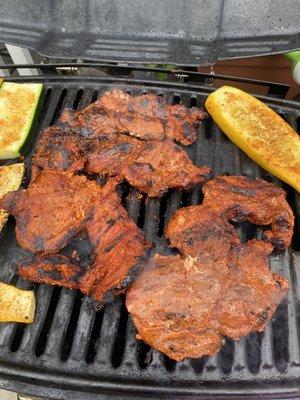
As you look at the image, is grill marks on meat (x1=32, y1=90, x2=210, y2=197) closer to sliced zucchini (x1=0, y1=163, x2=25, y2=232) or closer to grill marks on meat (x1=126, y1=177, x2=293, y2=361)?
sliced zucchini (x1=0, y1=163, x2=25, y2=232)

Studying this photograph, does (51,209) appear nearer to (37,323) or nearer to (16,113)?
(37,323)

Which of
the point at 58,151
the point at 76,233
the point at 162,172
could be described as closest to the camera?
the point at 76,233

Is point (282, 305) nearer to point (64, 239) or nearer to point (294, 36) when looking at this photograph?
point (64, 239)

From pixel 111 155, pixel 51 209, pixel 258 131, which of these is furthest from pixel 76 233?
pixel 258 131

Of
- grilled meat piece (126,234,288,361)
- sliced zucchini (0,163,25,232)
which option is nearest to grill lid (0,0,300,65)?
sliced zucchini (0,163,25,232)

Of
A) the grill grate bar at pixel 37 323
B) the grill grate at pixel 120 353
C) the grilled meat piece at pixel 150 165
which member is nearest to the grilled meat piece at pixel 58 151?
the grilled meat piece at pixel 150 165

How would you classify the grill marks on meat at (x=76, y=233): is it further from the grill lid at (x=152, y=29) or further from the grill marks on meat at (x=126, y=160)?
the grill lid at (x=152, y=29)

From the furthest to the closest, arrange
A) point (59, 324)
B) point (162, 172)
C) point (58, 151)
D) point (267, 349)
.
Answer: point (58, 151) → point (162, 172) → point (59, 324) → point (267, 349)
